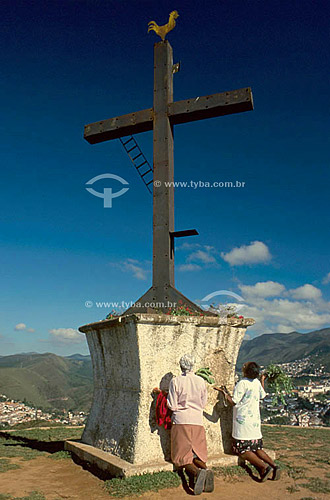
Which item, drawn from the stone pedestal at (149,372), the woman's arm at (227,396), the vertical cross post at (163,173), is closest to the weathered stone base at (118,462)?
the stone pedestal at (149,372)

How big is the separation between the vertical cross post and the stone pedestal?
1170 mm

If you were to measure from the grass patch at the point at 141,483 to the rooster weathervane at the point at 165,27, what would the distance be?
8.44 metres

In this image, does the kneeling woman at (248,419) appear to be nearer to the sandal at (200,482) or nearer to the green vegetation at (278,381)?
the green vegetation at (278,381)

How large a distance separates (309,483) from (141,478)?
101 inches

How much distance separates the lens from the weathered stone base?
5.92 m

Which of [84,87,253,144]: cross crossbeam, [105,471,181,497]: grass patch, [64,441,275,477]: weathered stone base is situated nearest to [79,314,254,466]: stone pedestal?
[64,441,275,477]: weathered stone base

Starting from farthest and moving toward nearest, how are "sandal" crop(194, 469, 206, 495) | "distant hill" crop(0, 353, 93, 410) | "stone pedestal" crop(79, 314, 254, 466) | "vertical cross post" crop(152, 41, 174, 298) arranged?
"distant hill" crop(0, 353, 93, 410), "vertical cross post" crop(152, 41, 174, 298), "stone pedestal" crop(79, 314, 254, 466), "sandal" crop(194, 469, 206, 495)

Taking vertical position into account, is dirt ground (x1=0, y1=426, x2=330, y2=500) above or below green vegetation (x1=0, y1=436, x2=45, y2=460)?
below

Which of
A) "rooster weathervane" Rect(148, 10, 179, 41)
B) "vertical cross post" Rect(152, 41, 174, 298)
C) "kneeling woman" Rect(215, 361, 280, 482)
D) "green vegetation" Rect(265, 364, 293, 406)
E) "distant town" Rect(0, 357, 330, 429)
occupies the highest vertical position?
"rooster weathervane" Rect(148, 10, 179, 41)

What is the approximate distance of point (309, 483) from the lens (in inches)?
243

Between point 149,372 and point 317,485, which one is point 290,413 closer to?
point 317,485

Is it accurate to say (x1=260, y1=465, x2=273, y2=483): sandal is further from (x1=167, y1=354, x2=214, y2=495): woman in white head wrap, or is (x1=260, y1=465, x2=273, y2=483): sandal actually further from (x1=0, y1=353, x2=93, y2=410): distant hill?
(x1=0, y1=353, x2=93, y2=410): distant hill

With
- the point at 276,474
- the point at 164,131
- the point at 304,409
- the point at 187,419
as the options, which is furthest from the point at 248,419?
the point at 304,409

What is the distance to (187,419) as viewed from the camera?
6.06 metres
